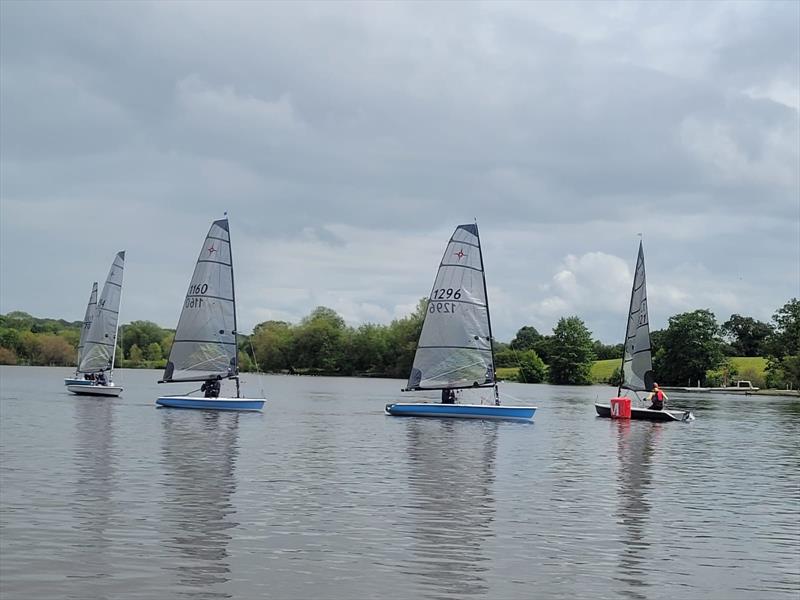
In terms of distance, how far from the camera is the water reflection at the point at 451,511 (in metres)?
14.8

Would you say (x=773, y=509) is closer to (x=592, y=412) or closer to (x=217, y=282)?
(x=217, y=282)

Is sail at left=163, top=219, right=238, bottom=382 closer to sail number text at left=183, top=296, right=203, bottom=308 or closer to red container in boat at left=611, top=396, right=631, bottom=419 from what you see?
sail number text at left=183, top=296, right=203, bottom=308

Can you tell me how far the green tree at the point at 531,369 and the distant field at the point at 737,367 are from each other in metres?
3.14

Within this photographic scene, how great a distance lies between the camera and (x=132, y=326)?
638 feet

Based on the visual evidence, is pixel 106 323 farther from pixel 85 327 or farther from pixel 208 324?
pixel 208 324

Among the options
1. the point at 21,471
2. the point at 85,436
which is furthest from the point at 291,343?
the point at 21,471

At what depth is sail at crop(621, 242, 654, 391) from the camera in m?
61.2

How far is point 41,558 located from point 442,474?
15.1 metres

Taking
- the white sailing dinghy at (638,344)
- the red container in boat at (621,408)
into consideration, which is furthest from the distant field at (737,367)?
the red container in boat at (621,408)

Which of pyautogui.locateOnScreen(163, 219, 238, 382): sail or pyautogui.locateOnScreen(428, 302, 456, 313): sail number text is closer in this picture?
pyautogui.locateOnScreen(428, 302, 456, 313): sail number text

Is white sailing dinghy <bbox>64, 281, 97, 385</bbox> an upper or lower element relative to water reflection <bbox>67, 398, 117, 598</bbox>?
→ upper

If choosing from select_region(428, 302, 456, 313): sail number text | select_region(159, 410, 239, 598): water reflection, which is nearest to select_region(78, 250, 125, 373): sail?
select_region(428, 302, 456, 313): sail number text

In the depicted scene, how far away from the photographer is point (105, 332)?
70.0 meters

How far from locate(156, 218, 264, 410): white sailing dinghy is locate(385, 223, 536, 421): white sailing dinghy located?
10.2 m
